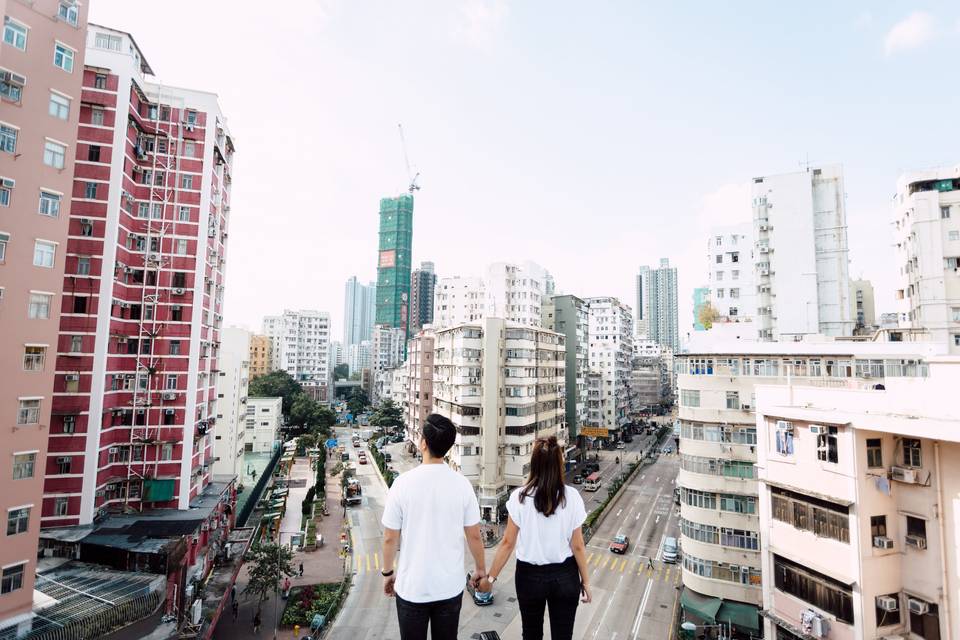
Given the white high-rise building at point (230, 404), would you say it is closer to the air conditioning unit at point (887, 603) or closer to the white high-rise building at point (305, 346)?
the air conditioning unit at point (887, 603)

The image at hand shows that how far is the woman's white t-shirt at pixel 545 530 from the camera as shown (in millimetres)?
4648

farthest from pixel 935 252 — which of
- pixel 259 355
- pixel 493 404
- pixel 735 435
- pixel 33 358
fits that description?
pixel 259 355

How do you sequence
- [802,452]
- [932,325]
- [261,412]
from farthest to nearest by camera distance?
[261,412], [932,325], [802,452]

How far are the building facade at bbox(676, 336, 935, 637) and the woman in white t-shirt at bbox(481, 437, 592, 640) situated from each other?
64.2 feet

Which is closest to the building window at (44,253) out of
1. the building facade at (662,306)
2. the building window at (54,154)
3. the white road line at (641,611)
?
the building window at (54,154)

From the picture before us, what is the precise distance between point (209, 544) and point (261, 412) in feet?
101

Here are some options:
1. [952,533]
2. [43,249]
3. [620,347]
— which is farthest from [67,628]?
[620,347]

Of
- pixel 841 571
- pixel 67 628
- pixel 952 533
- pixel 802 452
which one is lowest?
pixel 67 628

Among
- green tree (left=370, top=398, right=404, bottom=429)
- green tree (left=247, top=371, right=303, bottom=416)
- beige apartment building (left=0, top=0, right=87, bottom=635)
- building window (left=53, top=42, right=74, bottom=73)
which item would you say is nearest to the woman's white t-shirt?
beige apartment building (left=0, top=0, right=87, bottom=635)

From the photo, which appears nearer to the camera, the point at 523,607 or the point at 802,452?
the point at 523,607

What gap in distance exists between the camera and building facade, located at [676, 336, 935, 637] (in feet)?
68.6

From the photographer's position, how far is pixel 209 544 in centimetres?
2802

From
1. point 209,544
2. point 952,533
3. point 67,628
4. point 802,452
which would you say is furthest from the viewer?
point 209,544

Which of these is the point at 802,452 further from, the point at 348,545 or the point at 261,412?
the point at 261,412
